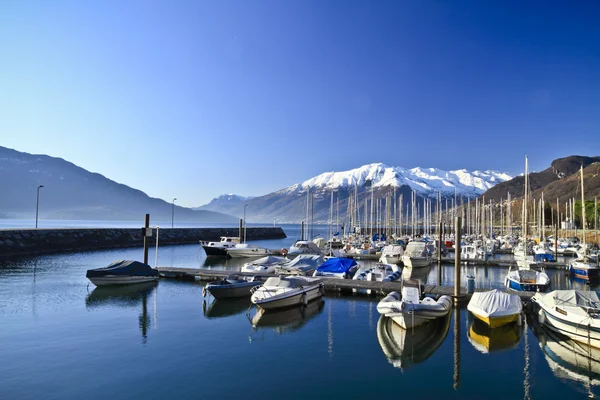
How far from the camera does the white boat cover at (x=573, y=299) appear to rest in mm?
19050

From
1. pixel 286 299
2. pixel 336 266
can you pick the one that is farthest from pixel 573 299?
pixel 336 266

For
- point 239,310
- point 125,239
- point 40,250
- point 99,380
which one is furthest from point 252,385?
point 125,239

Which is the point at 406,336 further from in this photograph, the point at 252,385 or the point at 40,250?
the point at 40,250

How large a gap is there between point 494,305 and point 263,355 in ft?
39.2

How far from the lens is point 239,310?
25.0 metres

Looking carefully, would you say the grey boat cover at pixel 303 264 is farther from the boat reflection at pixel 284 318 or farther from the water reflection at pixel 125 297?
the water reflection at pixel 125 297

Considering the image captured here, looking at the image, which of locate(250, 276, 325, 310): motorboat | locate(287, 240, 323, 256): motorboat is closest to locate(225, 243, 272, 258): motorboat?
locate(287, 240, 323, 256): motorboat

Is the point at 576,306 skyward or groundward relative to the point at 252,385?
skyward

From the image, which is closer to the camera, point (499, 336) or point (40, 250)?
point (499, 336)

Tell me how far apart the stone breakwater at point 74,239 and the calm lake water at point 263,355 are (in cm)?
3495

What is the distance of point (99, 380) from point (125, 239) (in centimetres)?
7153

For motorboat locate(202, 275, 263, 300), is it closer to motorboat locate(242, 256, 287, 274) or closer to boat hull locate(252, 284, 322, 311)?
boat hull locate(252, 284, 322, 311)

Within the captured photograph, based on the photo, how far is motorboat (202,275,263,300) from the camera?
1065 inches

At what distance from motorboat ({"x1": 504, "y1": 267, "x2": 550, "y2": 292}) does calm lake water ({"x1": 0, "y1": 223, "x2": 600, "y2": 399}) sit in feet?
25.4
